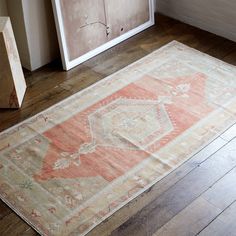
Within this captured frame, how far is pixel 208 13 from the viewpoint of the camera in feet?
9.84

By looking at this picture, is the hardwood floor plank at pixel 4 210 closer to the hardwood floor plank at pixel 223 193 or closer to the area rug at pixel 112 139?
the area rug at pixel 112 139

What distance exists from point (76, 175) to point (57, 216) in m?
0.23

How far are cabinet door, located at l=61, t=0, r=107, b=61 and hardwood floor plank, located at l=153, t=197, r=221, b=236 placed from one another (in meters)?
1.22

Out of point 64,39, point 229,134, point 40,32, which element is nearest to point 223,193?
point 229,134

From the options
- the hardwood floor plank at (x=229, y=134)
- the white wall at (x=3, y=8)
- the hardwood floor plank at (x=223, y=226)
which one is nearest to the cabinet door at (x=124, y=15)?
the white wall at (x=3, y=8)

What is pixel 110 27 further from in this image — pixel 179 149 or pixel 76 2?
pixel 179 149

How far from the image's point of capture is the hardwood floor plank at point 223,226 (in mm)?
1771

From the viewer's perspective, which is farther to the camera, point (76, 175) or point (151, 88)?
point (151, 88)

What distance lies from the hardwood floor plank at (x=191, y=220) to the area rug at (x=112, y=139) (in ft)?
0.65

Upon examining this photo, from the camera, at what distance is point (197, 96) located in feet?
8.14

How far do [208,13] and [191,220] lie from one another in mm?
1606

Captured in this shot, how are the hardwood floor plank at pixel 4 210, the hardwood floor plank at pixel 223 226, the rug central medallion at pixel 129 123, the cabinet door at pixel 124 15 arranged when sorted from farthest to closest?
the cabinet door at pixel 124 15 < the rug central medallion at pixel 129 123 < the hardwood floor plank at pixel 4 210 < the hardwood floor plank at pixel 223 226

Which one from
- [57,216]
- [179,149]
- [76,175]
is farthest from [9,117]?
[179,149]

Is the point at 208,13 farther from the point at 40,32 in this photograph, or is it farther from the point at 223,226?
the point at 223,226
